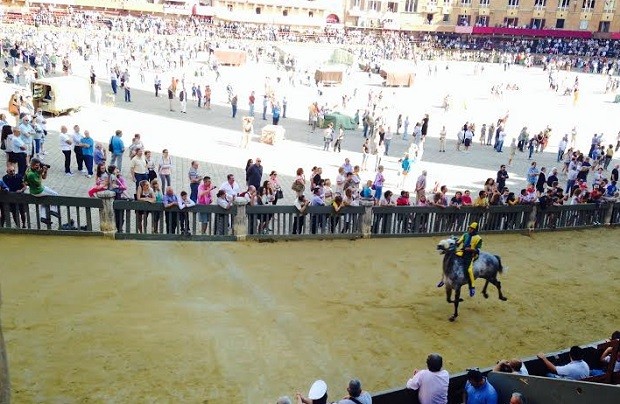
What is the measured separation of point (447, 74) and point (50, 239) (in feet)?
171

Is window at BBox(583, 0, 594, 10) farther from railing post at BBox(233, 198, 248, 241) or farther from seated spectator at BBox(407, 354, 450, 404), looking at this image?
seated spectator at BBox(407, 354, 450, 404)

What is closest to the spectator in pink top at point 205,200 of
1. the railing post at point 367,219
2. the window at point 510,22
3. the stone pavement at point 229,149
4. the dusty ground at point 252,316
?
the dusty ground at point 252,316

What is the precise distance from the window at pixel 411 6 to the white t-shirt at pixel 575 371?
75.1 metres

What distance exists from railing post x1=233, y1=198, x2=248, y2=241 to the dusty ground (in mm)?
350

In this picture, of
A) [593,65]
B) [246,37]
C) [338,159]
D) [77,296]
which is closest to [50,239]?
[77,296]

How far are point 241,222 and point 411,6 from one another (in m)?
70.6

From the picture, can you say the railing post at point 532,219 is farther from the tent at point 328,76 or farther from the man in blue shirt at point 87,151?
the tent at point 328,76

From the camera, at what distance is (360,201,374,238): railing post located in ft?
44.8

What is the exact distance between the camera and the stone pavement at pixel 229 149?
67.1 feet

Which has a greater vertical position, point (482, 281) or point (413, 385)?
point (413, 385)

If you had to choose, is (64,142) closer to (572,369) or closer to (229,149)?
(229,149)

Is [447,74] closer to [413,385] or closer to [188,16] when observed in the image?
[188,16]

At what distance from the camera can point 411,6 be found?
7625 cm

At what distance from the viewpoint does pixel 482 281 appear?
482 inches
